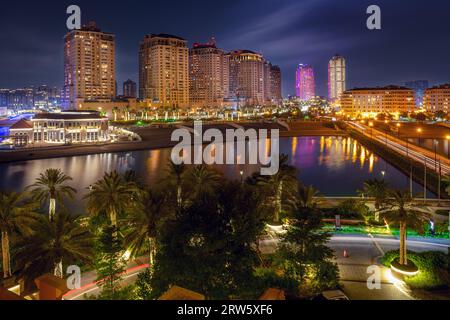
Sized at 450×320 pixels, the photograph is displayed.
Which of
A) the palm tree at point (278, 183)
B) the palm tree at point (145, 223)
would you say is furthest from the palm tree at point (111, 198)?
the palm tree at point (278, 183)

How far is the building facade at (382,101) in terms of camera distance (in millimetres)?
115312

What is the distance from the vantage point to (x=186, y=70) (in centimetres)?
12262

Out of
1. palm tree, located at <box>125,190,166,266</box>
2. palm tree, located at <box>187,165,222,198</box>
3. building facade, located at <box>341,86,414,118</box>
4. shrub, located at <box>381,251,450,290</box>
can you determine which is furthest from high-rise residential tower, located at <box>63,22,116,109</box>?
shrub, located at <box>381,251,450,290</box>

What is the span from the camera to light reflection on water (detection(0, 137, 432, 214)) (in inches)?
1314

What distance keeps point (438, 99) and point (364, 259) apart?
390ft

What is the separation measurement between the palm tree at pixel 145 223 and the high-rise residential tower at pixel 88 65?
9691 cm

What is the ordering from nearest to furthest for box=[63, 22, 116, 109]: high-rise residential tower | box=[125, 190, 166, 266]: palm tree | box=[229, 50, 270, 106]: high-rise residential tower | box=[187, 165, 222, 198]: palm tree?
box=[125, 190, 166, 266]: palm tree < box=[187, 165, 222, 198]: palm tree < box=[63, 22, 116, 109]: high-rise residential tower < box=[229, 50, 270, 106]: high-rise residential tower

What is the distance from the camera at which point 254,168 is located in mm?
40438

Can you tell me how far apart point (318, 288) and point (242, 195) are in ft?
12.5

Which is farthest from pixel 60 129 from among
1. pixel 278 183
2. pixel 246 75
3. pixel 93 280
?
pixel 246 75

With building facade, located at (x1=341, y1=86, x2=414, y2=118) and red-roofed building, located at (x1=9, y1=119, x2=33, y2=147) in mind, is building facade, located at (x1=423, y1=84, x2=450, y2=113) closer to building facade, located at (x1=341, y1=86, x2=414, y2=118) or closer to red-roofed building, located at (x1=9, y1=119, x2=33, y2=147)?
building facade, located at (x1=341, y1=86, x2=414, y2=118)

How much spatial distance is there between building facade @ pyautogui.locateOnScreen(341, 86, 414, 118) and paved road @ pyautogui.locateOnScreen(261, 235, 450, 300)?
108309mm
